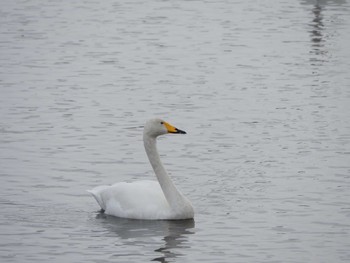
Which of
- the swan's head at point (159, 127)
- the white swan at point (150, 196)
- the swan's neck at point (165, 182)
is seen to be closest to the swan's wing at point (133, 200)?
the white swan at point (150, 196)

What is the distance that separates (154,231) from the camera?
1358 centimetres

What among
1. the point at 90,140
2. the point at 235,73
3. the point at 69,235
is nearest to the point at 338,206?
the point at 69,235

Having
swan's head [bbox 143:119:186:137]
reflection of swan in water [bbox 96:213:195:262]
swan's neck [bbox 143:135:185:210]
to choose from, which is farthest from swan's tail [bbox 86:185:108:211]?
swan's head [bbox 143:119:186:137]

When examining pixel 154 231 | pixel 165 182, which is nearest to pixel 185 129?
pixel 165 182

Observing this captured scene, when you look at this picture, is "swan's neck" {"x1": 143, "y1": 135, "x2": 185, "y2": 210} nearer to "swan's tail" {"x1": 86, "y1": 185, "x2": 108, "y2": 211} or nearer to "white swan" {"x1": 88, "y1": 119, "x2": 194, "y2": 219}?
"white swan" {"x1": 88, "y1": 119, "x2": 194, "y2": 219}

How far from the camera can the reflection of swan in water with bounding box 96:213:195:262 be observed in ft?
42.4

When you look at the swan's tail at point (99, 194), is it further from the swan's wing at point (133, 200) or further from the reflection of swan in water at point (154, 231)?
the reflection of swan in water at point (154, 231)

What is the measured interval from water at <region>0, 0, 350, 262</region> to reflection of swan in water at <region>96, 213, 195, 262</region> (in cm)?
2

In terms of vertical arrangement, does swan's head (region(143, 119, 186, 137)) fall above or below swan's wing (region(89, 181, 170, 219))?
above

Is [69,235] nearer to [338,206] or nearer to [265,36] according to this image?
[338,206]

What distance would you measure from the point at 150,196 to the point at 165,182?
0.32m

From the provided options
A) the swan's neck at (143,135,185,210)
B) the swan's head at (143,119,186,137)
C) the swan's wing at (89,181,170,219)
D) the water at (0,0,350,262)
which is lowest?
the water at (0,0,350,262)

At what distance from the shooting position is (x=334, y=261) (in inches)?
480

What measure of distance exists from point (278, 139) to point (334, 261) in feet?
20.3
